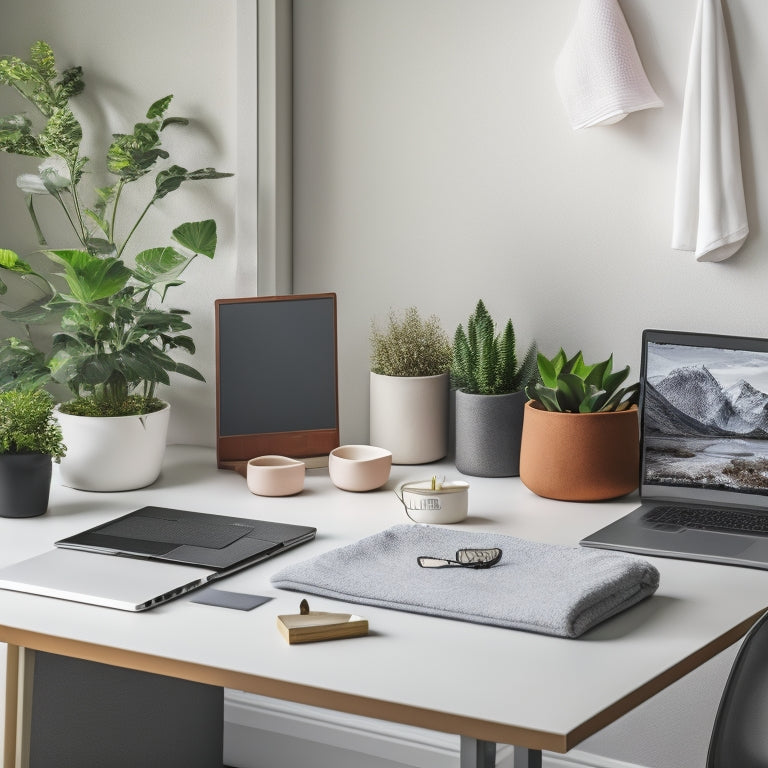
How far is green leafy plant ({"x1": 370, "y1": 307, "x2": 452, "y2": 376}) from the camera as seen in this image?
2.19 metres

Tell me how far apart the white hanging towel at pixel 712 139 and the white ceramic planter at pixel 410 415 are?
21.9 inches

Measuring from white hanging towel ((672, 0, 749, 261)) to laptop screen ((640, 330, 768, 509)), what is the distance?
0.20 metres

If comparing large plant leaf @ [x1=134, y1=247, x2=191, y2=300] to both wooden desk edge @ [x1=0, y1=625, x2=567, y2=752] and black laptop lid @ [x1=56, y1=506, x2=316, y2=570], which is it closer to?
black laptop lid @ [x1=56, y1=506, x2=316, y2=570]

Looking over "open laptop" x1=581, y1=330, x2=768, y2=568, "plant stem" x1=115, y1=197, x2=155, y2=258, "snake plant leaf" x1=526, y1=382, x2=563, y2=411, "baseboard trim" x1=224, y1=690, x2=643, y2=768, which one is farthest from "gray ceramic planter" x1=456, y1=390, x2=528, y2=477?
"plant stem" x1=115, y1=197, x2=155, y2=258

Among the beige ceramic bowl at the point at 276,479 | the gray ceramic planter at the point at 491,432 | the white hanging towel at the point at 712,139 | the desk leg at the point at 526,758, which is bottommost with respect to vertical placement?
the desk leg at the point at 526,758

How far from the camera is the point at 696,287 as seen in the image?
2047mm

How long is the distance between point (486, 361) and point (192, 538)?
0.67 m

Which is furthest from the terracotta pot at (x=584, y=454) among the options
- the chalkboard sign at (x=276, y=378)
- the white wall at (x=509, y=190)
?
the chalkboard sign at (x=276, y=378)

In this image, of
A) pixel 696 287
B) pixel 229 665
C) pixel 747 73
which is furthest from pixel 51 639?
pixel 747 73

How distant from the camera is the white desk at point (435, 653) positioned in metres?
1.15

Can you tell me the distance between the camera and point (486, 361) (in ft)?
6.84

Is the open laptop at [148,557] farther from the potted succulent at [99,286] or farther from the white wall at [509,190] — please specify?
the white wall at [509,190]

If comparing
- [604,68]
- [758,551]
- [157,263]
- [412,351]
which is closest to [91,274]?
A: [157,263]

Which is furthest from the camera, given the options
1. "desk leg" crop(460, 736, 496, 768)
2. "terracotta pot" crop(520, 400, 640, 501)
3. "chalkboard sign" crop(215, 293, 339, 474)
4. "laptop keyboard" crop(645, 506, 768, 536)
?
"chalkboard sign" crop(215, 293, 339, 474)
